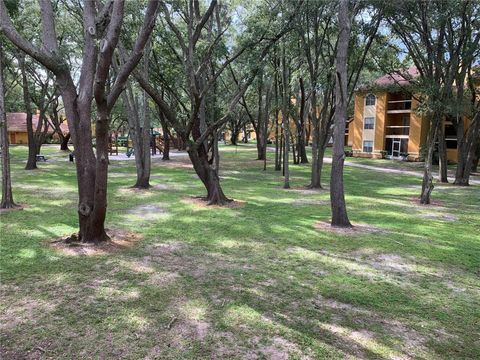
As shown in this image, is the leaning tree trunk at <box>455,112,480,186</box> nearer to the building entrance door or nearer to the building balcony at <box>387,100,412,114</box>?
the building balcony at <box>387,100,412,114</box>

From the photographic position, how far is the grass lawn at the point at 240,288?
4148 millimetres

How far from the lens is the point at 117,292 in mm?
5371

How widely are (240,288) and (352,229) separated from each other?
4.92 m

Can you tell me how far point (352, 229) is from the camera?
9.82 m

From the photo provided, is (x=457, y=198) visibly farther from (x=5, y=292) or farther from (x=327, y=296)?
(x=5, y=292)

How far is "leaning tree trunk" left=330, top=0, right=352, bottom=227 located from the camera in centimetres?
944

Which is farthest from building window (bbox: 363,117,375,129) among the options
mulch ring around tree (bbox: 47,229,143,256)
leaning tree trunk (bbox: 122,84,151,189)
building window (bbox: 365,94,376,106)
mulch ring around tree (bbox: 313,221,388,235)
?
mulch ring around tree (bbox: 47,229,143,256)

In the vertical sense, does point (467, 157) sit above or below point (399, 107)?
below

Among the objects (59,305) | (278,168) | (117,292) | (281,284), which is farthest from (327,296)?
(278,168)

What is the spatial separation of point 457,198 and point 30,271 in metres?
16.4

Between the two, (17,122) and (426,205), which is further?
(17,122)

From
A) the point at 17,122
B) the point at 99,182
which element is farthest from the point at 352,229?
the point at 17,122

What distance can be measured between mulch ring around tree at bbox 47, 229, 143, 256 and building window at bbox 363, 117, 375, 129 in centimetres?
3587

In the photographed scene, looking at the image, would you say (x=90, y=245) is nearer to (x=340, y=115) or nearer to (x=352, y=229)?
(x=352, y=229)
